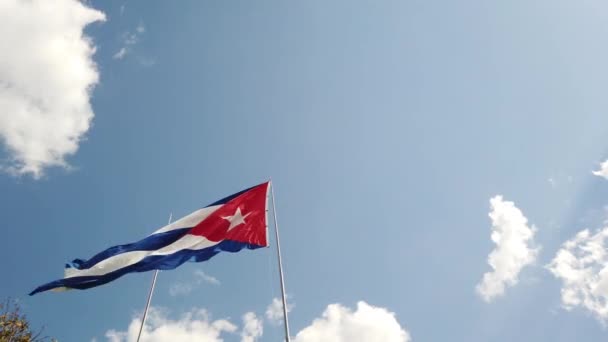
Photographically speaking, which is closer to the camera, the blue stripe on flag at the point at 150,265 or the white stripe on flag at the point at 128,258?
the blue stripe on flag at the point at 150,265

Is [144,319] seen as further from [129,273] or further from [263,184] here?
[263,184]

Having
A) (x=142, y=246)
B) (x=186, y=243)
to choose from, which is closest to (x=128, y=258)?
(x=142, y=246)

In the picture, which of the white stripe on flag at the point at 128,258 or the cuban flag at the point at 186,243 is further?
the white stripe on flag at the point at 128,258

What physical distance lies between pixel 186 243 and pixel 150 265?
5.41 feet

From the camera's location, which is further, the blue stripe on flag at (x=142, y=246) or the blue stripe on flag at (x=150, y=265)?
the blue stripe on flag at (x=142, y=246)

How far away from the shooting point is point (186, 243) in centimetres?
1667

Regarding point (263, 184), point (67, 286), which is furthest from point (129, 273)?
point (263, 184)

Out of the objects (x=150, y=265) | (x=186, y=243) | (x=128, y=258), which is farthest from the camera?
(x=186, y=243)

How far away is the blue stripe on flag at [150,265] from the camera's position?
635 inches

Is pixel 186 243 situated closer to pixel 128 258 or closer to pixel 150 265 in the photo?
pixel 150 265

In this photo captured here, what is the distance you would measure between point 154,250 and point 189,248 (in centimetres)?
159

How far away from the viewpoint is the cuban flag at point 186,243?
53.0ft

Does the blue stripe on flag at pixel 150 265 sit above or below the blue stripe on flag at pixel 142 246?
below

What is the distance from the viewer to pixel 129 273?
16.3 metres
